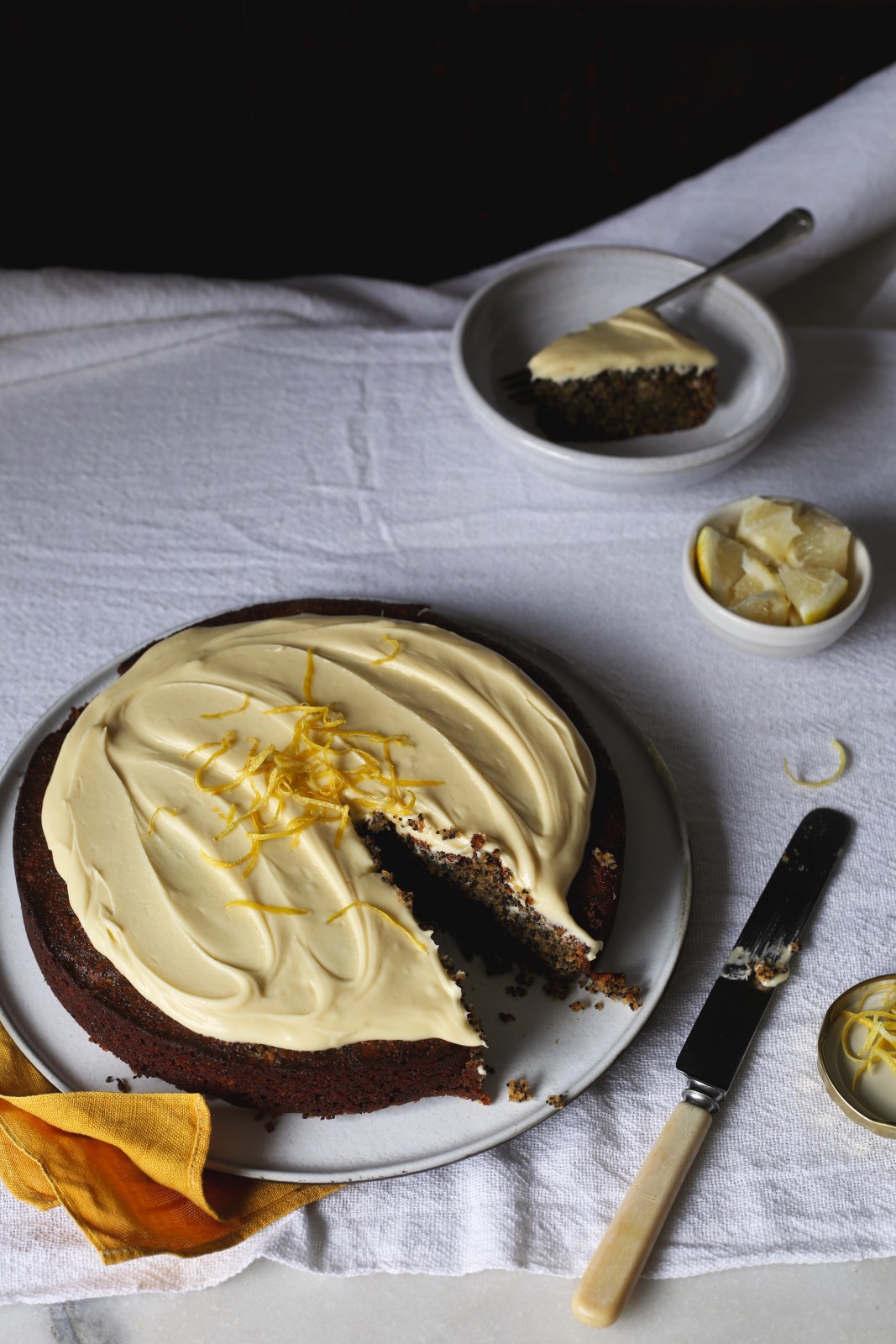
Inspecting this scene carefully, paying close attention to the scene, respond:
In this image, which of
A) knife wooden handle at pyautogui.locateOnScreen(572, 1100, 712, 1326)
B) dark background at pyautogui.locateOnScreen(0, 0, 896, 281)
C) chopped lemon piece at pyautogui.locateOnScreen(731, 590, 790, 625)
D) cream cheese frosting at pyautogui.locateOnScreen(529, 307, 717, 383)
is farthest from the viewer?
dark background at pyautogui.locateOnScreen(0, 0, 896, 281)

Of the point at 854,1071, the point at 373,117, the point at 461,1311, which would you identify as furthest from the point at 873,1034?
the point at 373,117

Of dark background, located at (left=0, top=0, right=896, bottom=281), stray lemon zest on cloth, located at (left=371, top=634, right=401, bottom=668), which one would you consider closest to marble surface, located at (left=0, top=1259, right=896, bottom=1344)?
stray lemon zest on cloth, located at (left=371, top=634, right=401, bottom=668)

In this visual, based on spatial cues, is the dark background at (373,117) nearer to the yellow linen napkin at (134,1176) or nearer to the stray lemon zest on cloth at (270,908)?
the stray lemon zest on cloth at (270,908)

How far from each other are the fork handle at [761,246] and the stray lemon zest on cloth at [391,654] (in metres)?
1.47

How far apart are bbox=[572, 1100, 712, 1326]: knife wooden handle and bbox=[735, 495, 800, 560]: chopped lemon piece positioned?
128 centimetres

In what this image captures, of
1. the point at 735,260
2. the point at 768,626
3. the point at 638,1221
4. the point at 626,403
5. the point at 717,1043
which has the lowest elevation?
the point at 638,1221

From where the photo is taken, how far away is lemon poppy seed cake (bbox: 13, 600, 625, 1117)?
6.20ft

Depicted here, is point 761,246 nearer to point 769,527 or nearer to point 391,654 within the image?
point 769,527

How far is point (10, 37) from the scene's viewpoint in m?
4.12

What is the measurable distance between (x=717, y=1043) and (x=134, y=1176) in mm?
1052

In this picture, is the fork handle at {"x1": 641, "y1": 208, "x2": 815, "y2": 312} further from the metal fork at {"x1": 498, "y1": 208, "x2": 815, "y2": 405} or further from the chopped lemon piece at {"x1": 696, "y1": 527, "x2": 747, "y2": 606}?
the chopped lemon piece at {"x1": 696, "y1": 527, "x2": 747, "y2": 606}

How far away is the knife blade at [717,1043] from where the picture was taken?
1.85 metres

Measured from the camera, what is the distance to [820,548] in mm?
2631

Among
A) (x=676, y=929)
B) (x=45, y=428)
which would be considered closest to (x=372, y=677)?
(x=676, y=929)
